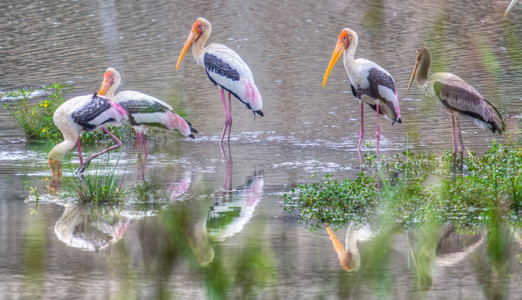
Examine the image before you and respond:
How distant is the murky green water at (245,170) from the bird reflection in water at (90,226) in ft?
0.05

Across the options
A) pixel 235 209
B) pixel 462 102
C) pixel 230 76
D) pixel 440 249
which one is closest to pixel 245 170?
pixel 235 209

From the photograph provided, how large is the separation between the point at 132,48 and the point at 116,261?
1333 centimetres

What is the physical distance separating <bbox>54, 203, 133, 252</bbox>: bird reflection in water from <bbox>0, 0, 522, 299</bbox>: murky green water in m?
0.02

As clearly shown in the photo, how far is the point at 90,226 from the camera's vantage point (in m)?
5.96

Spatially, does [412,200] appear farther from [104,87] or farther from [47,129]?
[47,129]

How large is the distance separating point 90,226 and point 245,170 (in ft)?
7.82

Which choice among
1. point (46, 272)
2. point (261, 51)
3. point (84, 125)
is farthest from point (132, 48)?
point (46, 272)

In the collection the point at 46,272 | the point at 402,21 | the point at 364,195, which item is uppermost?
the point at 46,272

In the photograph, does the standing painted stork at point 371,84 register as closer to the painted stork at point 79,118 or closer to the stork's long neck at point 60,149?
the painted stork at point 79,118

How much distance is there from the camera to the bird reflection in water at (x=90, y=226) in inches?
218

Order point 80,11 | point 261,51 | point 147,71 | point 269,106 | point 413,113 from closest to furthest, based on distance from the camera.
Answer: point 413,113
point 269,106
point 147,71
point 261,51
point 80,11

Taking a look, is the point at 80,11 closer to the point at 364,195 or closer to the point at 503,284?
the point at 364,195

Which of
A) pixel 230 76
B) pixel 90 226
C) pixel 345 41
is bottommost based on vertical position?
pixel 230 76

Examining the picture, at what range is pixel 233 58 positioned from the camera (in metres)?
9.80
